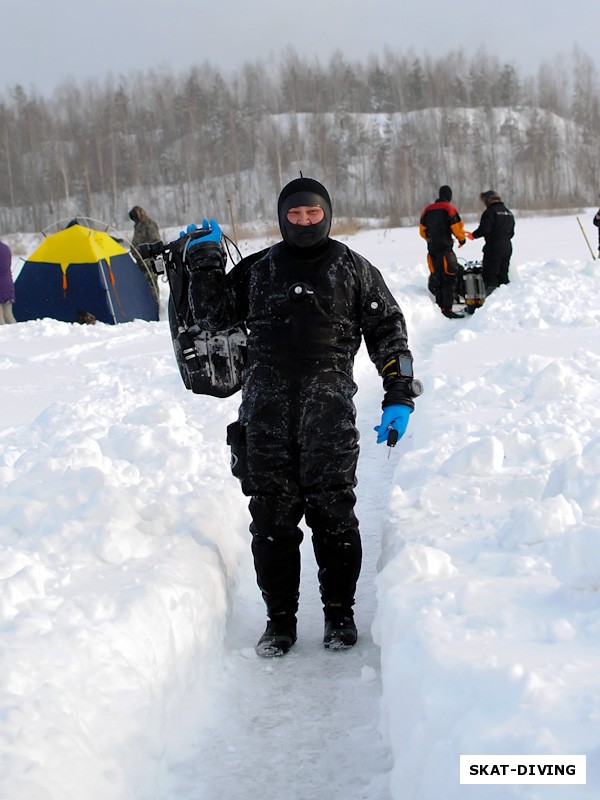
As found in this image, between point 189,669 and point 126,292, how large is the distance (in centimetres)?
A: 1035

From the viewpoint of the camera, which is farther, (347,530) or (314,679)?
(347,530)

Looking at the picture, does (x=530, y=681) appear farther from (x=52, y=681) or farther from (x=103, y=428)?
(x=103, y=428)

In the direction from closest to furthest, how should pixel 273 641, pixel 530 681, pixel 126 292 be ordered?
pixel 530 681 → pixel 273 641 → pixel 126 292

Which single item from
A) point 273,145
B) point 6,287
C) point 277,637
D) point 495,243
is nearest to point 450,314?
point 495,243

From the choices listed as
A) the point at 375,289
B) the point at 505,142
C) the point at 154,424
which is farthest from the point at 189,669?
the point at 505,142

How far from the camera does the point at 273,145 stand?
54.8m

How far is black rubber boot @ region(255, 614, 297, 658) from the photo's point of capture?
343cm

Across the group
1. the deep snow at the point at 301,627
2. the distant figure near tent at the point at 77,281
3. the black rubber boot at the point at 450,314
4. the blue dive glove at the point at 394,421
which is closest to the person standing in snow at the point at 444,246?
the black rubber boot at the point at 450,314

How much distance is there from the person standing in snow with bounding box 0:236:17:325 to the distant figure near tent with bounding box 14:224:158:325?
40 cm

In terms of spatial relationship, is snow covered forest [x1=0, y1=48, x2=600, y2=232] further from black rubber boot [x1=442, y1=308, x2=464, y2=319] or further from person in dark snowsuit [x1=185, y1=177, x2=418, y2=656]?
person in dark snowsuit [x1=185, y1=177, x2=418, y2=656]

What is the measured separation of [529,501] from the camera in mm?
3680

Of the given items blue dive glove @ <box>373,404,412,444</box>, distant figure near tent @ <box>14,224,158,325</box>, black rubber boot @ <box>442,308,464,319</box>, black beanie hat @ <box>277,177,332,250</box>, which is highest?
black beanie hat @ <box>277,177,332,250</box>

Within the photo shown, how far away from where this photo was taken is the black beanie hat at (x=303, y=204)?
3.39m

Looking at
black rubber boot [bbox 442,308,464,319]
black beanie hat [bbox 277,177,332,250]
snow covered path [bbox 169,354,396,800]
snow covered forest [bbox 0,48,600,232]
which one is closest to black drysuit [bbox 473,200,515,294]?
black rubber boot [bbox 442,308,464,319]
